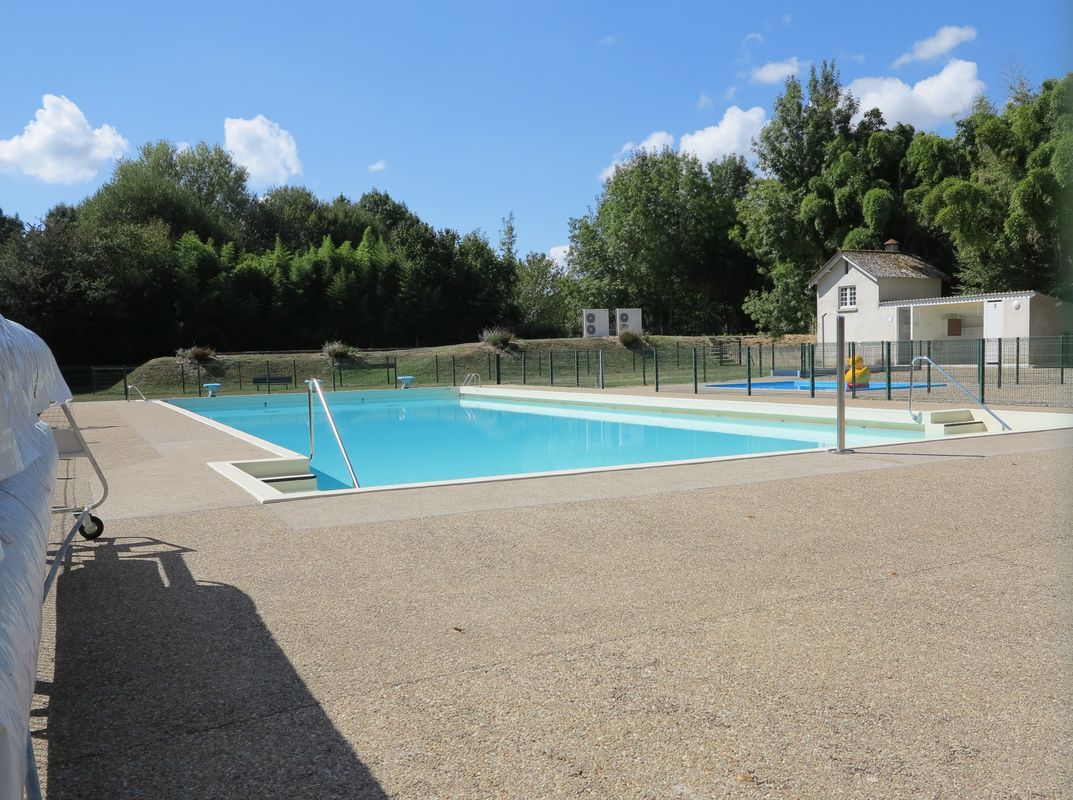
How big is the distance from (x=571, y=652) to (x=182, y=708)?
1541 mm

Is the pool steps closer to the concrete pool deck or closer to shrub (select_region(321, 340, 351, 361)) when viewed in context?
the concrete pool deck

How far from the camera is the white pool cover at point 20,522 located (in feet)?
5.11

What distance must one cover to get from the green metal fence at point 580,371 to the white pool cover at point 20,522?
18.9m

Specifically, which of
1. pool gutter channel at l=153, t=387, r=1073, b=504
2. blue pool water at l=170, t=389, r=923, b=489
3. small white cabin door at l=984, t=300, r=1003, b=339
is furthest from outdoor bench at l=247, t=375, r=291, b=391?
small white cabin door at l=984, t=300, r=1003, b=339

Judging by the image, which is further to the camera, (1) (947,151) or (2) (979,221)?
(1) (947,151)

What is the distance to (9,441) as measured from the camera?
2852 mm

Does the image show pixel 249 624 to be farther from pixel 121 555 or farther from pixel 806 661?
pixel 806 661

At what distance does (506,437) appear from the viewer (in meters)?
17.5

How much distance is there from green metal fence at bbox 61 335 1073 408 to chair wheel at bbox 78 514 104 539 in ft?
58.0

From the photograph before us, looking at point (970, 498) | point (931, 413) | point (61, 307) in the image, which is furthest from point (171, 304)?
point (970, 498)

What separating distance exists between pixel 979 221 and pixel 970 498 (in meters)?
31.8

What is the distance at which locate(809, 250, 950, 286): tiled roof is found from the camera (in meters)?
35.3

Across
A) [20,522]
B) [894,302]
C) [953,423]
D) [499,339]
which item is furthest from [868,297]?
[20,522]

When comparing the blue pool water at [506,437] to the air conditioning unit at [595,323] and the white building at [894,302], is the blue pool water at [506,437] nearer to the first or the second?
the white building at [894,302]
